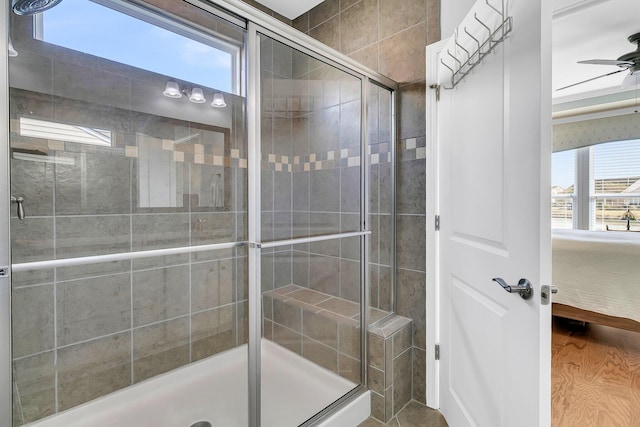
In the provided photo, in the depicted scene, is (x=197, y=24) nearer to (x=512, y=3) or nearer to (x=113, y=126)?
(x=113, y=126)

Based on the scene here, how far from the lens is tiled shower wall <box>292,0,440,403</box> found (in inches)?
75.1

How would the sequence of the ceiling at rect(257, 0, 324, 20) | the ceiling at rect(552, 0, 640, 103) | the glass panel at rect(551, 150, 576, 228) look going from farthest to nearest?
the glass panel at rect(551, 150, 576, 228) → the ceiling at rect(257, 0, 324, 20) → the ceiling at rect(552, 0, 640, 103)

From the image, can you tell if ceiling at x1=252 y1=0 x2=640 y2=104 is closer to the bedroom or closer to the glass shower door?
the bedroom

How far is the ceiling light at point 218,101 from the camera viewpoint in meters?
1.77

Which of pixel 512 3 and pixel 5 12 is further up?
pixel 512 3

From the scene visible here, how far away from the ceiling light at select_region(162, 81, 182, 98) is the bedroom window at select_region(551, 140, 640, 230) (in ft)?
20.7

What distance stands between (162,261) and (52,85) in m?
1.04

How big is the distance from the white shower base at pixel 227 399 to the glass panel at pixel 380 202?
509 millimetres

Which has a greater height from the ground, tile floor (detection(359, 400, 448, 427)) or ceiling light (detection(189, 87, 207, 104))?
ceiling light (detection(189, 87, 207, 104))

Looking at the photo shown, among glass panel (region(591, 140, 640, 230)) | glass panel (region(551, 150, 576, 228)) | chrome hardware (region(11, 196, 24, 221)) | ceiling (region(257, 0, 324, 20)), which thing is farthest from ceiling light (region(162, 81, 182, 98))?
glass panel (region(591, 140, 640, 230))

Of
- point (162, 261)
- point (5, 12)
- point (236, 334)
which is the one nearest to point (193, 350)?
point (236, 334)

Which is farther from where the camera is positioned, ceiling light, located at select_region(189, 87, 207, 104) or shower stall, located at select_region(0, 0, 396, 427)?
ceiling light, located at select_region(189, 87, 207, 104)

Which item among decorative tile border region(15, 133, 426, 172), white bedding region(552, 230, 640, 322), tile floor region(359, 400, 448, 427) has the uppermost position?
decorative tile border region(15, 133, 426, 172)

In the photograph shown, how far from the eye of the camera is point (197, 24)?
1511mm
